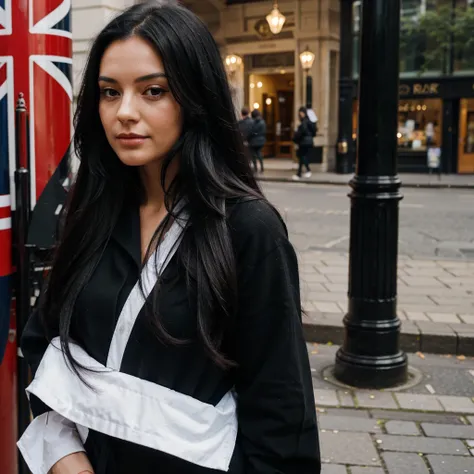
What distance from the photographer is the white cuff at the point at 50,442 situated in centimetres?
151

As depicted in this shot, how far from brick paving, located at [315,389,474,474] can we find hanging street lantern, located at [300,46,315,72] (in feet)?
57.3

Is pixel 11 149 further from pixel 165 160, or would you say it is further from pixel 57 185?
pixel 165 160

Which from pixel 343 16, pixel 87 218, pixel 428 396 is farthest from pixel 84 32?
pixel 343 16

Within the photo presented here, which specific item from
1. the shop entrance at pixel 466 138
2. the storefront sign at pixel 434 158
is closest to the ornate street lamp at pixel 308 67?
the storefront sign at pixel 434 158

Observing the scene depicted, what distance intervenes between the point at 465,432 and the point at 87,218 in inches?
110

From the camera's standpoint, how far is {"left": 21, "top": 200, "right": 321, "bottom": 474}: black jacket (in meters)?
1.40

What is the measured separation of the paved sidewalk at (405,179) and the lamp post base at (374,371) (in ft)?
39.4

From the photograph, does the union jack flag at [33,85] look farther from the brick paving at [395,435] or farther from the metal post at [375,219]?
the metal post at [375,219]

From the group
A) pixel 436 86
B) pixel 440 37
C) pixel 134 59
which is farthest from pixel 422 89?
pixel 134 59

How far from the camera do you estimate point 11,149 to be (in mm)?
2178

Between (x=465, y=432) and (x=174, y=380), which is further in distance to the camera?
(x=465, y=432)

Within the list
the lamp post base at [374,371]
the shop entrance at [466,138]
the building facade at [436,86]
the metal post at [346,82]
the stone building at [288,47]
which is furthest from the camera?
the stone building at [288,47]

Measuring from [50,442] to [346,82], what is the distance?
20629 mm

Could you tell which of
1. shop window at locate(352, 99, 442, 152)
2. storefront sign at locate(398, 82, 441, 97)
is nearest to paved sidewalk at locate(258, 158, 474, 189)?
shop window at locate(352, 99, 442, 152)
